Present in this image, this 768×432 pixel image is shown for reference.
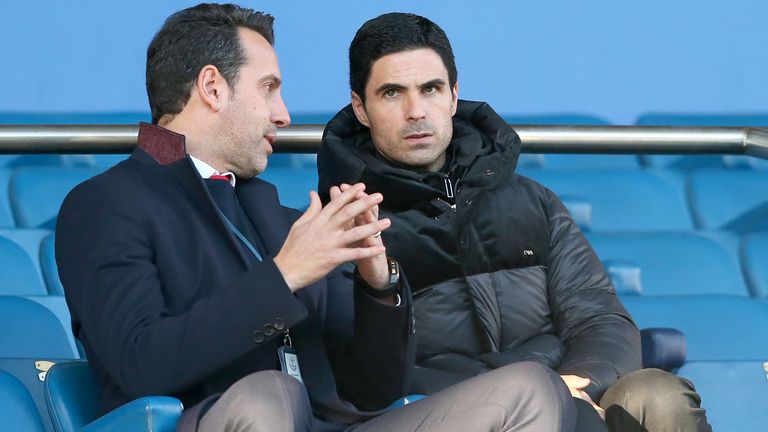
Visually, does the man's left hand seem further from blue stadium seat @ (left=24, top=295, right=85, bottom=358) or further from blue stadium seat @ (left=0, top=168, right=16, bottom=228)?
blue stadium seat @ (left=0, top=168, right=16, bottom=228)

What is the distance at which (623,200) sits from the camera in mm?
2984

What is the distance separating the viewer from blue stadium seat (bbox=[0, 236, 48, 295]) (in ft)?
8.44

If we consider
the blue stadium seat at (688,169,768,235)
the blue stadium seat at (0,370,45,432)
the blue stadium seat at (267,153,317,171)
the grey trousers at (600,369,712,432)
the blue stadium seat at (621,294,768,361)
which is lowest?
the blue stadium seat at (621,294,768,361)

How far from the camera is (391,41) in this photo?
86.0 inches

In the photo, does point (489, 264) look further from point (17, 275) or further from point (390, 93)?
point (17, 275)

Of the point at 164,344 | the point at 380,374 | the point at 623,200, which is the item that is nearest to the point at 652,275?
the point at 623,200

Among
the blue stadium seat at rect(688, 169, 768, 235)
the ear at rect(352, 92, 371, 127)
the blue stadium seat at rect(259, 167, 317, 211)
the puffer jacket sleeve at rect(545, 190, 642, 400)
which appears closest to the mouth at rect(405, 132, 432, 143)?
the ear at rect(352, 92, 371, 127)

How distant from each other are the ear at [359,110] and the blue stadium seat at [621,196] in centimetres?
82

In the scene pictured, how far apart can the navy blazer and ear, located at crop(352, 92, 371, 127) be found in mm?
433

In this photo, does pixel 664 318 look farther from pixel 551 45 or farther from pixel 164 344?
pixel 164 344

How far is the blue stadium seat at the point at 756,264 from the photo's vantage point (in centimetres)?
283

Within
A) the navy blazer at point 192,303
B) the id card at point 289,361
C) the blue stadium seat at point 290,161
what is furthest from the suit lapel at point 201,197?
the blue stadium seat at point 290,161

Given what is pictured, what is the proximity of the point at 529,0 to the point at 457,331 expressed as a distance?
51.8 inches

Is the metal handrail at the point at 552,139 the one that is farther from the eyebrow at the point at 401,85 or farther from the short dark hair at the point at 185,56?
the short dark hair at the point at 185,56
